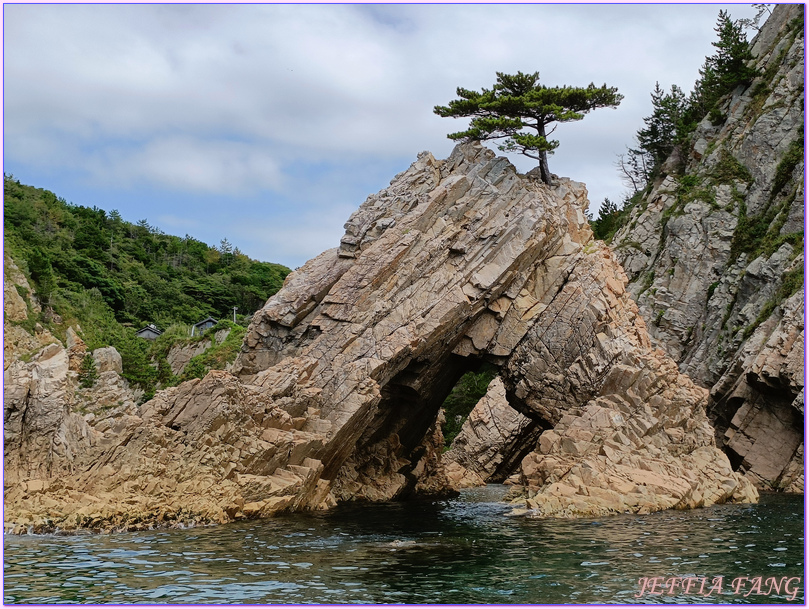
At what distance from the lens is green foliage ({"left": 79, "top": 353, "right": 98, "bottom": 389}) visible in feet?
119

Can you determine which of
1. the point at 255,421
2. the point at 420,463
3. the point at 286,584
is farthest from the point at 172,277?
the point at 286,584

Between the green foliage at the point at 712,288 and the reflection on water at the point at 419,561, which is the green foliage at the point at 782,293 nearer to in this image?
the green foliage at the point at 712,288

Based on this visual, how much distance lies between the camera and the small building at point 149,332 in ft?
216

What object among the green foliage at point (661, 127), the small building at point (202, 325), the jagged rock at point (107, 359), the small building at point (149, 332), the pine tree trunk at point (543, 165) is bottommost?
the jagged rock at point (107, 359)

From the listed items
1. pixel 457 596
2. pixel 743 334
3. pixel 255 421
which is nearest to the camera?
pixel 457 596

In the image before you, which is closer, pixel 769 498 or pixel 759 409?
pixel 769 498

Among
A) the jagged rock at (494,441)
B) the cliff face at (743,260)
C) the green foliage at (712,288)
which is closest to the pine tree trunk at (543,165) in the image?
the cliff face at (743,260)

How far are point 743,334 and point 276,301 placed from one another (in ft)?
91.9

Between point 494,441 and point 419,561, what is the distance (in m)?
35.1

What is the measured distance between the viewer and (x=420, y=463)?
4531cm

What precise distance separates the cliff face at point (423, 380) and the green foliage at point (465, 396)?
2946cm

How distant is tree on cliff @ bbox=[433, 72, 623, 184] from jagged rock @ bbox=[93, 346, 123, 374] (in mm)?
22736

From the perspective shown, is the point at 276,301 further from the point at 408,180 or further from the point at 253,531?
the point at 253,531

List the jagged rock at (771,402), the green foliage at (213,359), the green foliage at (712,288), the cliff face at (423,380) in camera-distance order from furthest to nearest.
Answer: the green foliage at (712,288), the green foliage at (213,359), the jagged rock at (771,402), the cliff face at (423,380)
